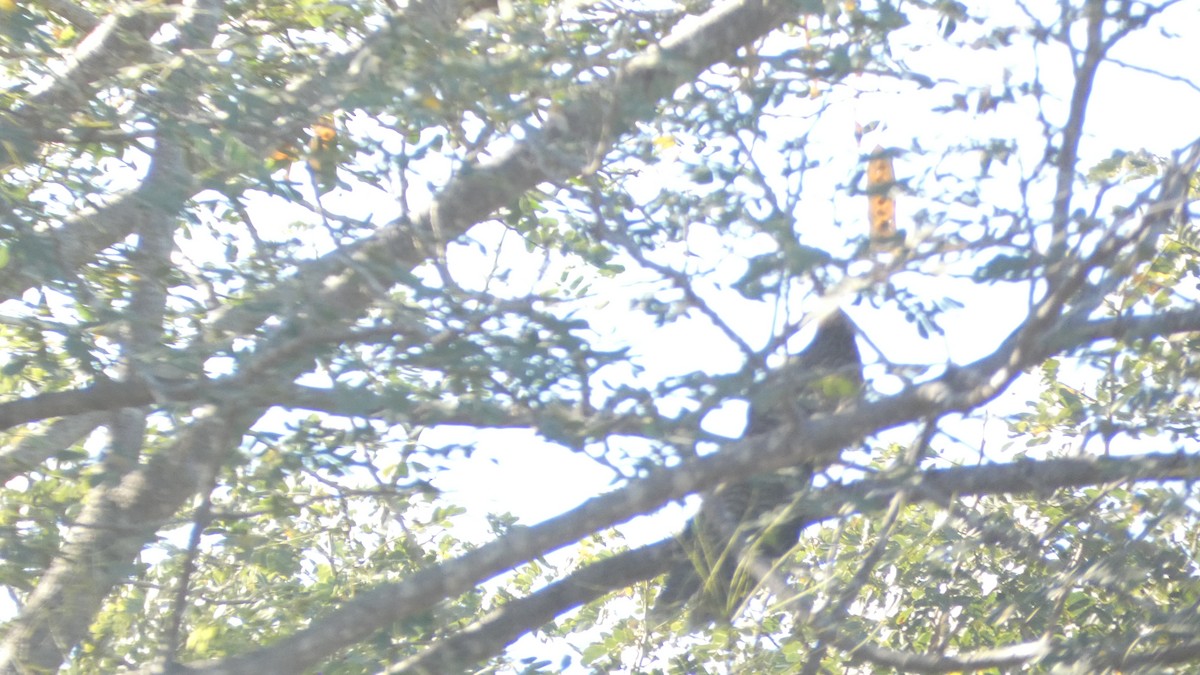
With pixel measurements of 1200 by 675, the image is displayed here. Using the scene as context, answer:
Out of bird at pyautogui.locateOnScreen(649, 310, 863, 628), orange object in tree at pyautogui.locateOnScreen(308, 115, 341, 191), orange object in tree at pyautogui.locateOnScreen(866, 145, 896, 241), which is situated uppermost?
orange object in tree at pyautogui.locateOnScreen(308, 115, 341, 191)

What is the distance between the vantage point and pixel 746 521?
9.84ft

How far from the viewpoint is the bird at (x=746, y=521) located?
7.85 ft

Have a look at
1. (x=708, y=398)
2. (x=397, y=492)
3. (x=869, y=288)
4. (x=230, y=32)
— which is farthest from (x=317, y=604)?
(x=230, y=32)

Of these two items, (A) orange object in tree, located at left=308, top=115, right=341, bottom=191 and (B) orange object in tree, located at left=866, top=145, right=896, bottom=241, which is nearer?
(B) orange object in tree, located at left=866, top=145, right=896, bottom=241

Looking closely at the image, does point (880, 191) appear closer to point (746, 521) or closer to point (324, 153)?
point (746, 521)

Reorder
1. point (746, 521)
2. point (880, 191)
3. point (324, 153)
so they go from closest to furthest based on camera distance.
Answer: point (880, 191) < point (746, 521) < point (324, 153)

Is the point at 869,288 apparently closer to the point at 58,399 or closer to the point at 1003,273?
the point at 1003,273

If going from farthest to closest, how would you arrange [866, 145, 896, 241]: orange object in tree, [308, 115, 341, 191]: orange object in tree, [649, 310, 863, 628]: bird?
[308, 115, 341, 191]: orange object in tree, [866, 145, 896, 241]: orange object in tree, [649, 310, 863, 628]: bird

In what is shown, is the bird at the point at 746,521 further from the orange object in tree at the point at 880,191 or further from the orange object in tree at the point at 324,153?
the orange object in tree at the point at 324,153

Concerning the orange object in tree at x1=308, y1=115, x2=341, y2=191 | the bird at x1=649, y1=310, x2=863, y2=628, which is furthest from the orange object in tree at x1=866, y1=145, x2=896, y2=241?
the orange object in tree at x1=308, y1=115, x2=341, y2=191

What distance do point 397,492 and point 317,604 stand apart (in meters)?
0.74

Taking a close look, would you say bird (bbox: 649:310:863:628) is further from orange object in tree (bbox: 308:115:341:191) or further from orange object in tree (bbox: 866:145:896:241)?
orange object in tree (bbox: 308:115:341:191)

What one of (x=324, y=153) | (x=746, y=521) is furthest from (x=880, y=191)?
(x=324, y=153)

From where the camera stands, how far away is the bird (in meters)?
2.39
